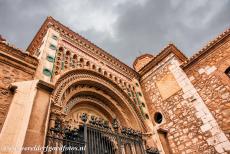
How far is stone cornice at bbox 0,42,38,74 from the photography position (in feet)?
14.8

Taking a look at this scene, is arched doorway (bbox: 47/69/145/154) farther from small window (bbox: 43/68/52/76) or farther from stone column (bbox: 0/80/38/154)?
stone column (bbox: 0/80/38/154)

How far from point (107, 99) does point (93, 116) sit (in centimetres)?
92

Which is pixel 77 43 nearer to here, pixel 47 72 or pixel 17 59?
pixel 47 72

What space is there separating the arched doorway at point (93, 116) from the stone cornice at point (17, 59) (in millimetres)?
857

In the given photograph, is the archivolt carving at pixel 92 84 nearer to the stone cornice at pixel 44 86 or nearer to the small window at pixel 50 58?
the small window at pixel 50 58

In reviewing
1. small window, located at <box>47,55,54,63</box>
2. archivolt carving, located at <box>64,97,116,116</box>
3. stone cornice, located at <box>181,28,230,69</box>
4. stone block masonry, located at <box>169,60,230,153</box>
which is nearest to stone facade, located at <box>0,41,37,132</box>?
small window, located at <box>47,55,54,63</box>

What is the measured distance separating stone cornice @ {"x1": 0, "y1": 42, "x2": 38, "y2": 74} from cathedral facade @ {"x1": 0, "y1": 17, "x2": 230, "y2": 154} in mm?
22

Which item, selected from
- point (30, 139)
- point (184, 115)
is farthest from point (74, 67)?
point (184, 115)

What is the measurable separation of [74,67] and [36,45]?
7.07 ft

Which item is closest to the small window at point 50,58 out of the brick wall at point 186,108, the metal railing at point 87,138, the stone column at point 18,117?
the stone column at point 18,117

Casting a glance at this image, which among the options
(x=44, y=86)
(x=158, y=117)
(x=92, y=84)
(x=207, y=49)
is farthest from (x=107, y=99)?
(x=207, y=49)

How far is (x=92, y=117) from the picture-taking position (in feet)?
19.4

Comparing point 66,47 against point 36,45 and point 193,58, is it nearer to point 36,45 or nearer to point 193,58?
point 36,45

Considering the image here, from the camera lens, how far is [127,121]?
705cm
